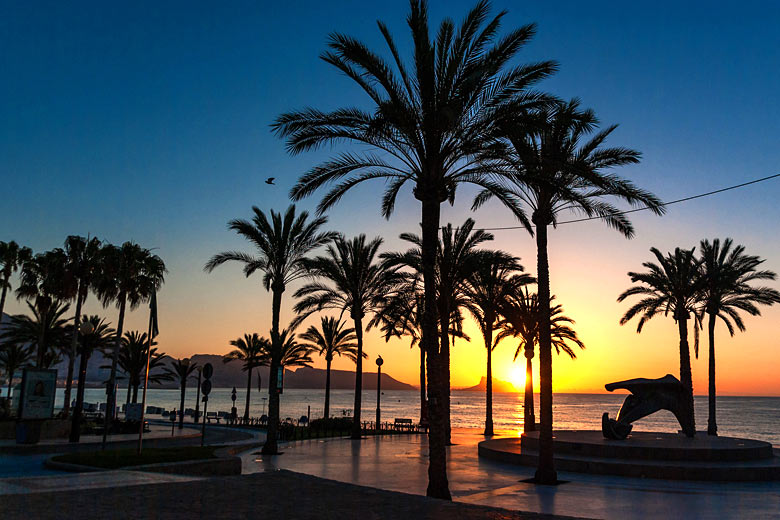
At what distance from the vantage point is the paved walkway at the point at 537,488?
1289 cm

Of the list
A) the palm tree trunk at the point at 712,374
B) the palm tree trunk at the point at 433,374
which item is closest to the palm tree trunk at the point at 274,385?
the palm tree trunk at the point at 433,374

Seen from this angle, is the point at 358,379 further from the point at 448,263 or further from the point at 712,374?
the point at 712,374

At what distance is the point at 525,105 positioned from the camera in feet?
48.2

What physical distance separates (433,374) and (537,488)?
4853mm

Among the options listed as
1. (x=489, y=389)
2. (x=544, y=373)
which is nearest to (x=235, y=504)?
(x=544, y=373)

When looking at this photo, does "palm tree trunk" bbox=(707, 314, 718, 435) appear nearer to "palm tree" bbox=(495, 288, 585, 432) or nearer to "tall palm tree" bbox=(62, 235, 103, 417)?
"palm tree" bbox=(495, 288, 585, 432)

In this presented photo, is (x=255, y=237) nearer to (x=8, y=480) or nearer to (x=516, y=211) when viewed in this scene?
(x=516, y=211)

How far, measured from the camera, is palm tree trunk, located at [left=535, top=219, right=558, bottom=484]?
17.2 meters

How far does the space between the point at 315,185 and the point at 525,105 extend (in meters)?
6.17

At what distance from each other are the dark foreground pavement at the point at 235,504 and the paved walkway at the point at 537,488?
381 cm

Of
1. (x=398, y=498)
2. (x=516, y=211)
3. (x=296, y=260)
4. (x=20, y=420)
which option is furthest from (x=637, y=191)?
(x=20, y=420)

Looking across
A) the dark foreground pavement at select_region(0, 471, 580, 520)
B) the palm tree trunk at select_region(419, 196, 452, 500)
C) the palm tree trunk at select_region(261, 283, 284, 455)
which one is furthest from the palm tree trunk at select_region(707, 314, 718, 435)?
the dark foreground pavement at select_region(0, 471, 580, 520)

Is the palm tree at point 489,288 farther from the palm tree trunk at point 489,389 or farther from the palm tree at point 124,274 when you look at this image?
the palm tree at point 124,274

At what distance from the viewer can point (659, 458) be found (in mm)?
20578
